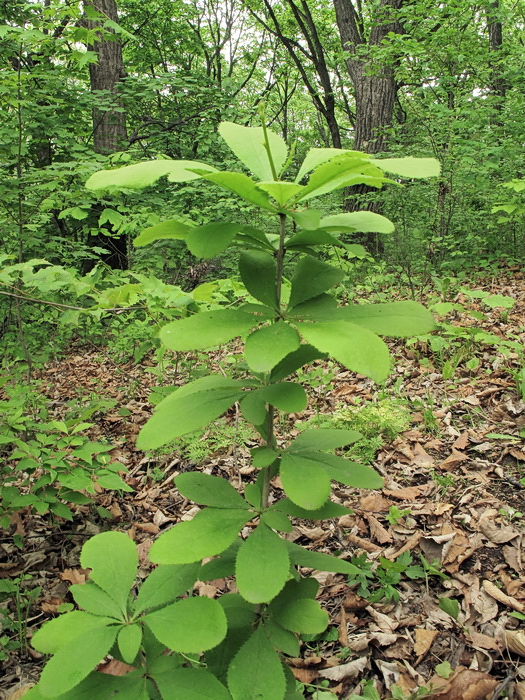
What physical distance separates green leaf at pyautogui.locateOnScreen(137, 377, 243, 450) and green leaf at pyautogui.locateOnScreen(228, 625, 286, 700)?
0.45 metres

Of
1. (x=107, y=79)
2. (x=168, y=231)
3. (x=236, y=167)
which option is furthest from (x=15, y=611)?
(x=107, y=79)

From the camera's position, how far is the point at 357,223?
2.97 ft

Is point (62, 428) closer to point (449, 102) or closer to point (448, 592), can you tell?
point (448, 592)

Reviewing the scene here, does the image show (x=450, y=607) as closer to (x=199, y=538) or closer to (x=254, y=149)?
(x=199, y=538)

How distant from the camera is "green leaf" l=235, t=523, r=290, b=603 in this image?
74cm

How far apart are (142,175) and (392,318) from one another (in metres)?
0.52

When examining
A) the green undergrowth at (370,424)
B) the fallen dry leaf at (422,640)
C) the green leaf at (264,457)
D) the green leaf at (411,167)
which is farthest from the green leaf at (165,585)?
the green undergrowth at (370,424)

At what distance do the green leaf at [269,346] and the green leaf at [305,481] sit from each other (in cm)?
25

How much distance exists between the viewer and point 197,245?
85 cm

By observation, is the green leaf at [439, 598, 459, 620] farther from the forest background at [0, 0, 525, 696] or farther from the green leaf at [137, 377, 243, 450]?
the forest background at [0, 0, 525, 696]

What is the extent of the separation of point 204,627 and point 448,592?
1.45 meters

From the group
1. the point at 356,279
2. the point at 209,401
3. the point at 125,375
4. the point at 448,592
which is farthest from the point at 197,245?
the point at 356,279

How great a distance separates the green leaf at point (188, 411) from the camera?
0.82m

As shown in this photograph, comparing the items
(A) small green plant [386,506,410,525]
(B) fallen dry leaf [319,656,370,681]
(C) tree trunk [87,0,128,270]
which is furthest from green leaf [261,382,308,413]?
(C) tree trunk [87,0,128,270]
